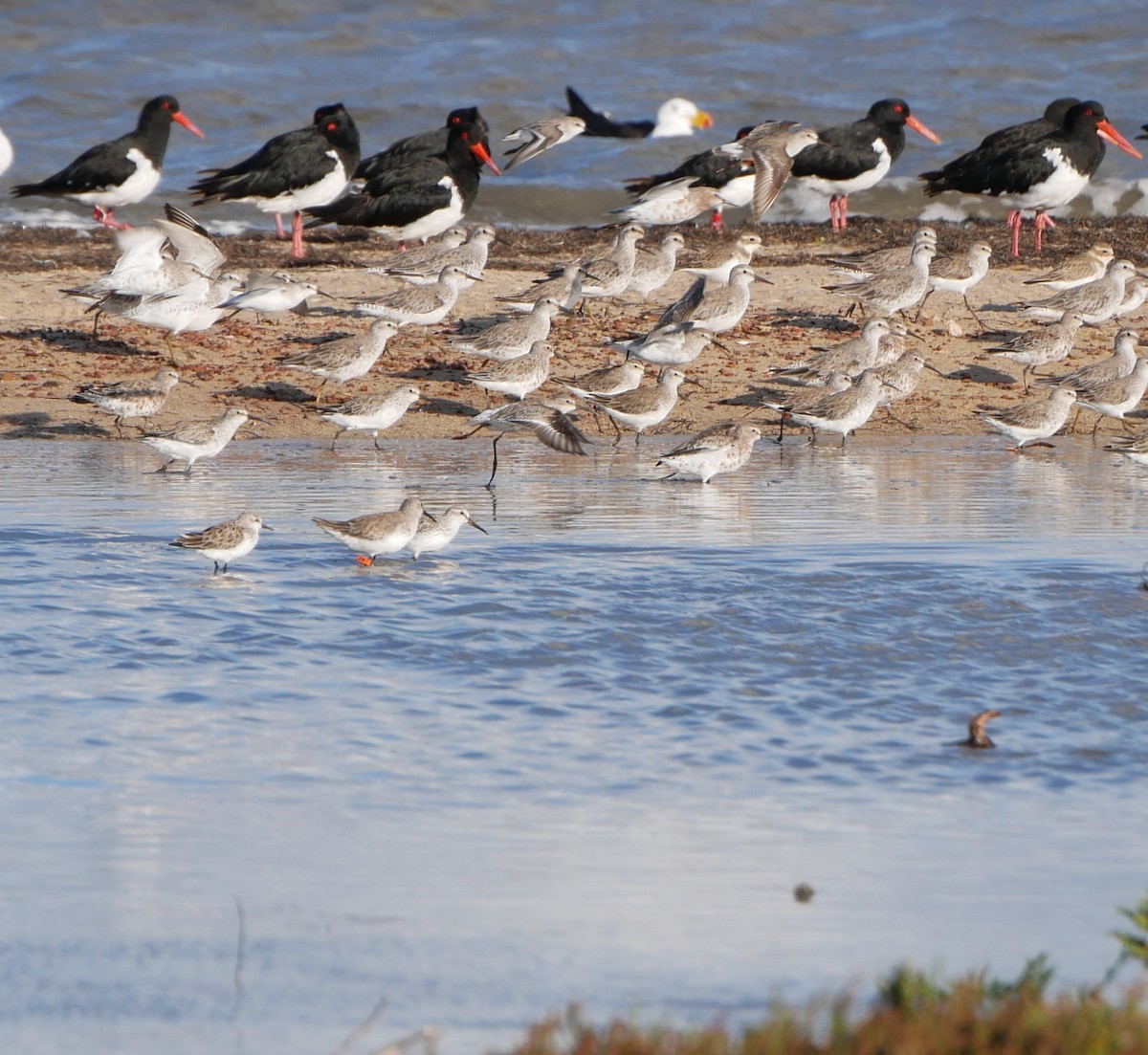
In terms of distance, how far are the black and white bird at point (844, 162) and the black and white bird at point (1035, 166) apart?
0.72 m

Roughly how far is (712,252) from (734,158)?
2.49 metres

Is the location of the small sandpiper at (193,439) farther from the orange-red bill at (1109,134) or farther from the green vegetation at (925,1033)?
the orange-red bill at (1109,134)

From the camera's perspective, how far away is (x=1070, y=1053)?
10.4ft

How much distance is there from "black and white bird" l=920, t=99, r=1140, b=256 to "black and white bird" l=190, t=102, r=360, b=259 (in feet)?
21.5

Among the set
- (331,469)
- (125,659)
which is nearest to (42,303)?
(331,469)

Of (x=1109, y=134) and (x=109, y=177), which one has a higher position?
(x=1109, y=134)

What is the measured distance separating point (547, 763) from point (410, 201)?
13.7 metres

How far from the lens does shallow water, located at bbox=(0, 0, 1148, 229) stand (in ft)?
81.9

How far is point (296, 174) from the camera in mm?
19453

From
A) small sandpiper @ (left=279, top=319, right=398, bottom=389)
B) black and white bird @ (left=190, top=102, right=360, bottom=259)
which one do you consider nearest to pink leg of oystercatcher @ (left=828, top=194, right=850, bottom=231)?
black and white bird @ (left=190, top=102, right=360, bottom=259)

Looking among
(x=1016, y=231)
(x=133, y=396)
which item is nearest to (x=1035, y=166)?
(x=1016, y=231)

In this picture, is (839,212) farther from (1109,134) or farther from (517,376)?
(517,376)

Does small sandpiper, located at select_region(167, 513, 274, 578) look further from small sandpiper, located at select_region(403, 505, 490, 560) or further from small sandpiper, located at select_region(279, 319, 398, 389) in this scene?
small sandpiper, located at select_region(279, 319, 398, 389)

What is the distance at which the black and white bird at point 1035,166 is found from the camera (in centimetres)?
1978
